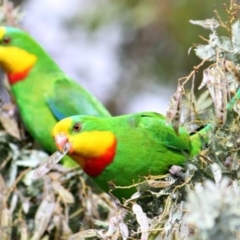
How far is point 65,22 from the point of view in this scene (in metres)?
5.04

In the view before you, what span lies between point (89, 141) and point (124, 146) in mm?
118

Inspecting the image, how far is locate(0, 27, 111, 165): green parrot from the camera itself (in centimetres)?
317

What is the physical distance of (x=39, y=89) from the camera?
130 inches

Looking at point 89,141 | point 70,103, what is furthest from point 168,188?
point 70,103

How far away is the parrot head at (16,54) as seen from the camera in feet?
10.8

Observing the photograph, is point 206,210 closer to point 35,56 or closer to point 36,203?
point 36,203

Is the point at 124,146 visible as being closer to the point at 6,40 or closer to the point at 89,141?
the point at 89,141

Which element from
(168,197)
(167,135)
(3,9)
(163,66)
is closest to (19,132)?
(3,9)

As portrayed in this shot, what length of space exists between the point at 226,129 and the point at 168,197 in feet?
0.76

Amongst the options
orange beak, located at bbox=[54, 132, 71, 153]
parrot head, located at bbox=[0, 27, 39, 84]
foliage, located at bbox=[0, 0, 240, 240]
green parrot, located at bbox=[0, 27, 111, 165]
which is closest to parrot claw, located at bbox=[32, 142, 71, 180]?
orange beak, located at bbox=[54, 132, 71, 153]

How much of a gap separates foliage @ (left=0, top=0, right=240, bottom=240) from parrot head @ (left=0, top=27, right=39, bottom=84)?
0.11 m

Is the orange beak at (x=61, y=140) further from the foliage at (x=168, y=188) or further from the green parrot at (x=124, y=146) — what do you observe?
the foliage at (x=168, y=188)

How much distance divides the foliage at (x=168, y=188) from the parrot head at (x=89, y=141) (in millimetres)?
202

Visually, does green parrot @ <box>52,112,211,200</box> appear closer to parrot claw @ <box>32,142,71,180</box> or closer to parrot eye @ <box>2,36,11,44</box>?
parrot claw @ <box>32,142,71,180</box>
